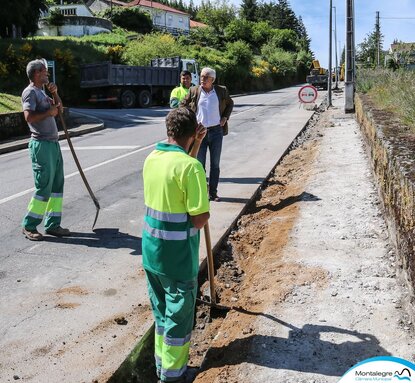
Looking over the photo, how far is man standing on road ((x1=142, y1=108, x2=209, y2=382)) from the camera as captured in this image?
10.6ft

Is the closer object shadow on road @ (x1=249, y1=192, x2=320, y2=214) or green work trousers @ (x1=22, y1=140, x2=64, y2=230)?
green work trousers @ (x1=22, y1=140, x2=64, y2=230)

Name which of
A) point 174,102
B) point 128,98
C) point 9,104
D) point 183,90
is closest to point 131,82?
point 128,98

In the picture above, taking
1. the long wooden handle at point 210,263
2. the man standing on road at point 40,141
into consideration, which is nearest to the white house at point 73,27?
the man standing on road at point 40,141

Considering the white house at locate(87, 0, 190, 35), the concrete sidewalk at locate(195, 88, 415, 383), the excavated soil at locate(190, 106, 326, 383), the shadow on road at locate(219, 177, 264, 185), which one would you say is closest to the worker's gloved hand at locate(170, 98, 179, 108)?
the shadow on road at locate(219, 177, 264, 185)

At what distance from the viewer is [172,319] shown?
337 centimetres

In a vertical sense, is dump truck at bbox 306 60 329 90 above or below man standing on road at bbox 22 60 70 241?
above

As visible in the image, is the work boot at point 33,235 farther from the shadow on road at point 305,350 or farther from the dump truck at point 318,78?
the dump truck at point 318,78

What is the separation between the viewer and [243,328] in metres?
4.02

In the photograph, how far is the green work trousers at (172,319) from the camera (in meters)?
3.36

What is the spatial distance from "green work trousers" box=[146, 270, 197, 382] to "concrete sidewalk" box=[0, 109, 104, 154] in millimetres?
11304

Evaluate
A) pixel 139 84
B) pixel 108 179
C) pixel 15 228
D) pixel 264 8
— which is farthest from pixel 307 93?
pixel 264 8

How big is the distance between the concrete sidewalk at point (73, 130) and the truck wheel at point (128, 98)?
20.4 ft

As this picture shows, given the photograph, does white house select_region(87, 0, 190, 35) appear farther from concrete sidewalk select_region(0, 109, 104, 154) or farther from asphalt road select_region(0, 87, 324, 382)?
asphalt road select_region(0, 87, 324, 382)

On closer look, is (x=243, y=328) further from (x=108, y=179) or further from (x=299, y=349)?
(x=108, y=179)
